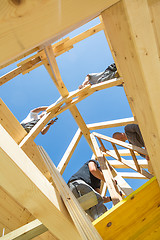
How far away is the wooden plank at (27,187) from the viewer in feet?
2.59

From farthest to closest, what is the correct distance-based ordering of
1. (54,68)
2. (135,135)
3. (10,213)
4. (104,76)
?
(104,76), (135,135), (54,68), (10,213)

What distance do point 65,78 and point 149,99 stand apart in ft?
27.4

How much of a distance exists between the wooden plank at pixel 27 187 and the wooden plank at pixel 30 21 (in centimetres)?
39

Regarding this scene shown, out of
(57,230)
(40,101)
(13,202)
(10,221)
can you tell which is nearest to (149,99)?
(57,230)

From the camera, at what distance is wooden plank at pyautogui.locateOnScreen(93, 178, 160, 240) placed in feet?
4.32

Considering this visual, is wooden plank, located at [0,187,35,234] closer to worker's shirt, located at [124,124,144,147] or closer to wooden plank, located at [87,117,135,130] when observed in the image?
worker's shirt, located at [124,124,144,147]

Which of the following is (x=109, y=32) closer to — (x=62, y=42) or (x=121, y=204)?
(x=121, y=204)

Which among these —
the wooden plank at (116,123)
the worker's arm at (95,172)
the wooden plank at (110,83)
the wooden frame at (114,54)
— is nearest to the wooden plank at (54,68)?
the wooden plank at (110,83)

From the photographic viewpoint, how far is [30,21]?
1.77 feet

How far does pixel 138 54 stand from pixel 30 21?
24.4 inches

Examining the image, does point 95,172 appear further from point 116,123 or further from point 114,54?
point 114,54

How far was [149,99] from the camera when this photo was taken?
1.08 meters

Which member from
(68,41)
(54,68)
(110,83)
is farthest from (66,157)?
(68,41)

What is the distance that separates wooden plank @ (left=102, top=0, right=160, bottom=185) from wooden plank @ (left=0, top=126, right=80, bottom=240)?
0.76 m
